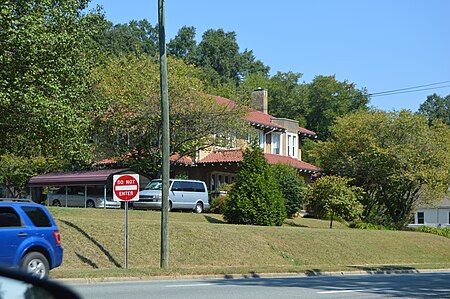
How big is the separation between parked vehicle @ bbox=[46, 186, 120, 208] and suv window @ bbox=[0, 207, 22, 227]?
82.1ft

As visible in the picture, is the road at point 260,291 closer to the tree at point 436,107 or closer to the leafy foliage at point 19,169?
the leafy foliage at point 19,169

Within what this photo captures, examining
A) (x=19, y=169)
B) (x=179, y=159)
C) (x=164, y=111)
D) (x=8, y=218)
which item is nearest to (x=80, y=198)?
(x=19, y=169)

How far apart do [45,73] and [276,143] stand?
116 ft

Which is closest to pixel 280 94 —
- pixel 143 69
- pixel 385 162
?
pixel 385 162

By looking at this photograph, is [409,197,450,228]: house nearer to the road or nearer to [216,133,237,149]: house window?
[216,133,237,149]: house window

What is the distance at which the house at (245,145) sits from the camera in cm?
4747

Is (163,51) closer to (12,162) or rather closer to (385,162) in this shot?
(12,162)

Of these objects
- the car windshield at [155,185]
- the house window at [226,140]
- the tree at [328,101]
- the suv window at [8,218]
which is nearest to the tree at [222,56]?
the tree at [328,101]

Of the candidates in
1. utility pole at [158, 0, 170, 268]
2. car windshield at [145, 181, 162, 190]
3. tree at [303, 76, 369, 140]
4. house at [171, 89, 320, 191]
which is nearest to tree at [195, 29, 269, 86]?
tree at [303, 76, 369, 140]

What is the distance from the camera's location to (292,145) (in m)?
58.0

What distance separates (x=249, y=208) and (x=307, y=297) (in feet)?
65.3

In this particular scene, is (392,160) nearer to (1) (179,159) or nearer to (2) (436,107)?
(1) (179,159)

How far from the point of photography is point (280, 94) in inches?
3255

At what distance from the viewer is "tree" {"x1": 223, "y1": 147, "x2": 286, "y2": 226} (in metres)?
34.4
